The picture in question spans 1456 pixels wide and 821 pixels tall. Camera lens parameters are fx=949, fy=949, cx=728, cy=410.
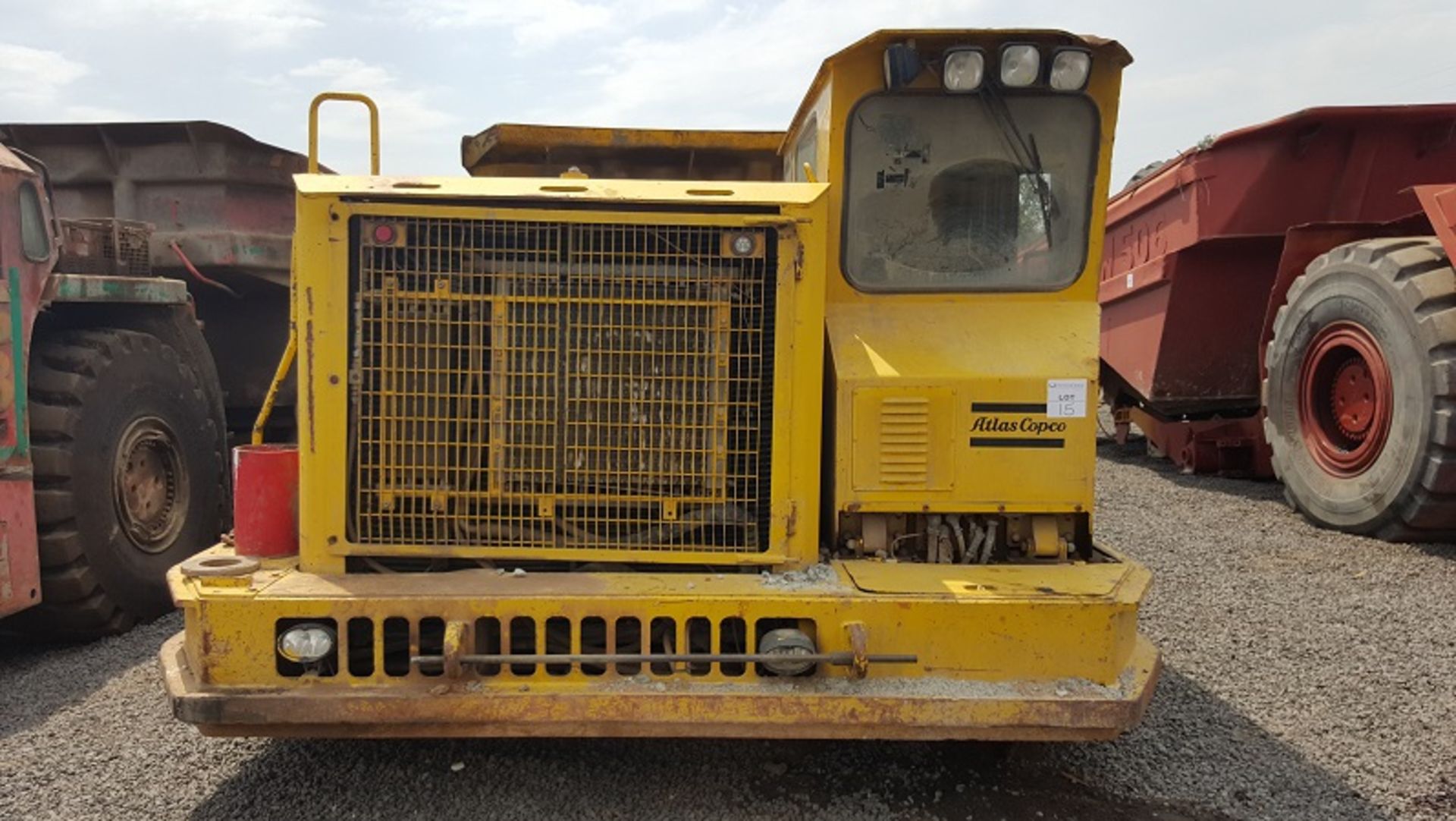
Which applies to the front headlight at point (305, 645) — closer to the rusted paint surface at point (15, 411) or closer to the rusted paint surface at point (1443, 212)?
the rusted paint surface at point (15, 411)

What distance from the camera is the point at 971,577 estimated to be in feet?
9.43

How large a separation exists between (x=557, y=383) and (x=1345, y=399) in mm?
5737

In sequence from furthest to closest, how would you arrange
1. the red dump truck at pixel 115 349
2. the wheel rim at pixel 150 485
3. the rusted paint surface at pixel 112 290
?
1. the wheel rim at pixel 150 485
2. the rusted paint surface at pixel 112 290
3. the red dump truck at pixel 115 349

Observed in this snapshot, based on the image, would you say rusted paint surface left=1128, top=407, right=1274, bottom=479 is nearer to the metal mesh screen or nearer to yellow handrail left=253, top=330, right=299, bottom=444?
the metal mesh screen

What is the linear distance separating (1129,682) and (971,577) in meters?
0.53

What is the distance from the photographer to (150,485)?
480cm

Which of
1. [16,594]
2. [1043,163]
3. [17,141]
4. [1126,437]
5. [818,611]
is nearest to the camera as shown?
[818,611]

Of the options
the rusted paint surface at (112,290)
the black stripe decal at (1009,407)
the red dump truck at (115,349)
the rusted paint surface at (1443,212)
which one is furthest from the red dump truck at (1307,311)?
the rusted paint surface at (112,290)

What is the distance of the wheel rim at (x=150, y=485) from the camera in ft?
14.8

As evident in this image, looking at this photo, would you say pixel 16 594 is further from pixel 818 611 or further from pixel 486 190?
pixel 818 611

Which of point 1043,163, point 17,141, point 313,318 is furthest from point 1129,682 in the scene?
point 17,141

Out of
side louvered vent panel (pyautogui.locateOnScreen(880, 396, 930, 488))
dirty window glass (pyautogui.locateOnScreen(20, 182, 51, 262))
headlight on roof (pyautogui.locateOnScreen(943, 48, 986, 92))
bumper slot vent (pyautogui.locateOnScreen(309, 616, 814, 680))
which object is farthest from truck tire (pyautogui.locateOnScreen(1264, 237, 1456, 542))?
dirty window glass (pyautogui.locateOnScreen(20, 182, 51, 262))

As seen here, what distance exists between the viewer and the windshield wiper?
3258 millimetres

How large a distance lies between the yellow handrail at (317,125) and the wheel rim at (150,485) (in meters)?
2.10
